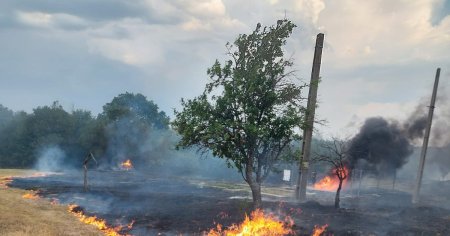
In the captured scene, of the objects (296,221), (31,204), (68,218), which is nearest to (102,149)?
(31,204)

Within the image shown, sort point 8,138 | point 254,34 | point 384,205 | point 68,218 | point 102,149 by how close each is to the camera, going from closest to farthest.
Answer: point 254,34 → point 68,218 → point 384,205 → point 102,149 → point 8,138

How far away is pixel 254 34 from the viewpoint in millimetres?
18594

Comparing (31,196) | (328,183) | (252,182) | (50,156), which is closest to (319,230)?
(252,182)

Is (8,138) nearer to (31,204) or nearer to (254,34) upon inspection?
(31,204)

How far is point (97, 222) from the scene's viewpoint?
19.8m

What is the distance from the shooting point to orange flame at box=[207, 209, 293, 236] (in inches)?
676

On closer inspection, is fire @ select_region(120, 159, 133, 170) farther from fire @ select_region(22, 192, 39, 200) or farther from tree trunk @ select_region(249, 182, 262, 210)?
tree trunk @ select_region(249, 182, 262, 210)

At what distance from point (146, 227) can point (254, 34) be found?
10.9m

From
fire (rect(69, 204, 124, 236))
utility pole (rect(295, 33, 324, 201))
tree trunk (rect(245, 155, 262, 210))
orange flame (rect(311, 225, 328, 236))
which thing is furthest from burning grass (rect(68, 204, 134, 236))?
utility pole (rect(295, 33, 324, 201))

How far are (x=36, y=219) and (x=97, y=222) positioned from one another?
2.91m

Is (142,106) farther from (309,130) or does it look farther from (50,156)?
(309,130)

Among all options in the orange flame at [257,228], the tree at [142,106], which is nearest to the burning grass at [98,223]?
the orange flame at [257,228]

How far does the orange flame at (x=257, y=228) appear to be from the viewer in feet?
56.3

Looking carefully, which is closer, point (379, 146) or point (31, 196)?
point (31, 196)
